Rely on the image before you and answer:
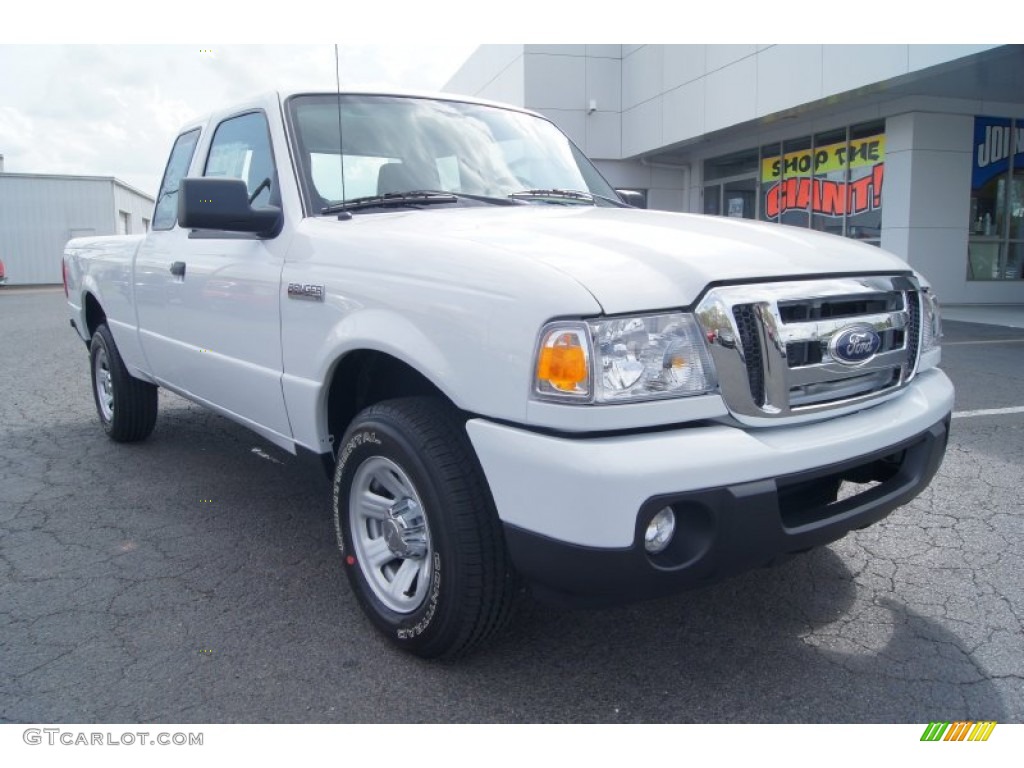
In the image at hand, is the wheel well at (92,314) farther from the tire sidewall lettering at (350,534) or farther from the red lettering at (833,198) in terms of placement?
the red lettering at (833,198)

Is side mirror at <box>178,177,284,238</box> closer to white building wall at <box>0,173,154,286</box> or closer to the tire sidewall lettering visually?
the tire sidewall lettering

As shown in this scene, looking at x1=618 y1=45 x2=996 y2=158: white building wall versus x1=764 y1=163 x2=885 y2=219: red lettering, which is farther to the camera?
x1=764 y1=163 x2=885 y2=219: red lettering

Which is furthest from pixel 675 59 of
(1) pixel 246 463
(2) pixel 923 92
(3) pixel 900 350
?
Result: (3) pixel 900 350

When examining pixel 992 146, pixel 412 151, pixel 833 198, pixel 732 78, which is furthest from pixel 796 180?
pixel 412 151

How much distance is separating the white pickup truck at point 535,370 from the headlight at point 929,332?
0.02 m

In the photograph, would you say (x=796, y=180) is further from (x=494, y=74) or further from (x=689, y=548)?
(x=689, y=548)

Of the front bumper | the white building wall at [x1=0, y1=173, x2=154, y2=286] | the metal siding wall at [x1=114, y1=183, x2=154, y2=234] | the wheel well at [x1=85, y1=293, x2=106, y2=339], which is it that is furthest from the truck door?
the white building wall at [x1=0, y1=173, x2=154, y2=286]

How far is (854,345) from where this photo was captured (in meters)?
2.44

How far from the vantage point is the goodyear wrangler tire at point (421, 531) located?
7.69ft

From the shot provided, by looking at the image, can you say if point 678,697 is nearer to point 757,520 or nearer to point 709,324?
point 757,520

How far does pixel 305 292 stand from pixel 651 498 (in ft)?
5.15

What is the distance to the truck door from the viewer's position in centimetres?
328

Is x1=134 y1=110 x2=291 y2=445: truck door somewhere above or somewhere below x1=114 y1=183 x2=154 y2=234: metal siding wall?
below
